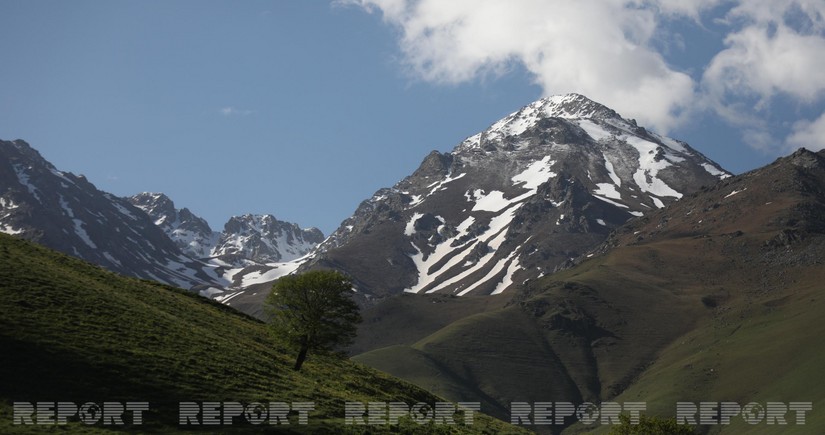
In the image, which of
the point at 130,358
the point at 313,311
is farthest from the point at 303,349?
the point at 130,358

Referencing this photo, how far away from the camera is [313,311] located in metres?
73.8

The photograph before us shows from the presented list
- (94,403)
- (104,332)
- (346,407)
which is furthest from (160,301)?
(94,403)

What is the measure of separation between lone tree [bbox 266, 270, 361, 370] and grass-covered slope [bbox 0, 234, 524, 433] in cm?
275

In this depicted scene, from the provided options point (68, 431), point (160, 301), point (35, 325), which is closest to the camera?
point (68, 431)

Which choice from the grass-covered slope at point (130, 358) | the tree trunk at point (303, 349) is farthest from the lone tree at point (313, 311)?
the grass-covered slope at point (130, 358)

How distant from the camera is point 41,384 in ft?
152

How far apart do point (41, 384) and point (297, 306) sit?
2995 cm

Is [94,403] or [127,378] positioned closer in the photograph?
[94,403]

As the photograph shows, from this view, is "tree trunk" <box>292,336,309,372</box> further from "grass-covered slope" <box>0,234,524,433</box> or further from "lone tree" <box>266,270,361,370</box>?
"grass-covered slope" <box>0,234,524,433</box>

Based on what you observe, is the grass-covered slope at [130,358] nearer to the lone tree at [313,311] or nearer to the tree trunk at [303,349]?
the tree trunk at [303,349]

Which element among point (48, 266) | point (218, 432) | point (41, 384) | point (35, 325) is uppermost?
point (48, 266)

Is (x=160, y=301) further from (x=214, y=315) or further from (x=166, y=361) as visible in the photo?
(x=166, y=361)

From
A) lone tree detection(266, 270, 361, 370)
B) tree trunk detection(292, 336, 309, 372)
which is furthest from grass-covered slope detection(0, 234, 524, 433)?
lone tree detection(266, 270, 361, 370)

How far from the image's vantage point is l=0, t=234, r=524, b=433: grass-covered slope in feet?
155
